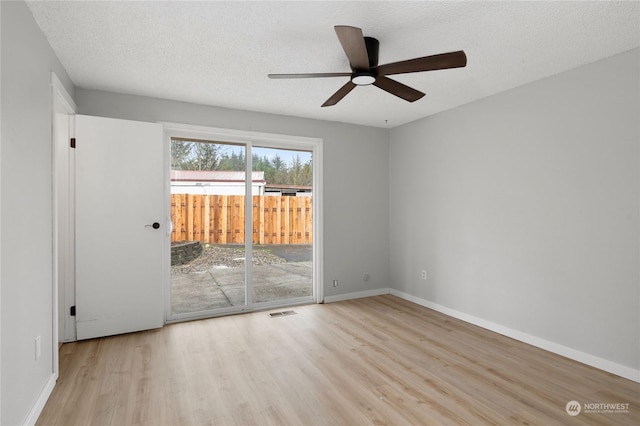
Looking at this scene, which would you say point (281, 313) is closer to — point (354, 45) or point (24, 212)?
point (24, 212)

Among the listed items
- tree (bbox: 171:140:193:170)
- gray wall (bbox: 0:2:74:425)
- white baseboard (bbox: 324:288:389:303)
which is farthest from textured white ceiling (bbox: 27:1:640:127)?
white baseboard (bbox: 324:288:389:303)

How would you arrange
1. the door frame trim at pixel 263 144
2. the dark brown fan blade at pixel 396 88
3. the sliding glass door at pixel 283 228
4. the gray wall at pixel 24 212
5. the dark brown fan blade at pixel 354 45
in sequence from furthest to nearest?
the sliding glass door at pixel 283 228 → the door frame trim at pixel 263 144 → the dark brown fan blade at pixel 396 88 → the dark brown fan blade at pixel 354 45 → the gray wall at pixel 24 212

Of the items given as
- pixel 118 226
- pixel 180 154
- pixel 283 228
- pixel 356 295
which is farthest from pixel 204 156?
pixel 356 295

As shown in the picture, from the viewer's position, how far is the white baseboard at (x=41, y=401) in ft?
6.23

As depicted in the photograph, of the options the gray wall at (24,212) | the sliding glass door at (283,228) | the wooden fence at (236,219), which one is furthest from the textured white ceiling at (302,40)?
the wooden fence at (236,219)

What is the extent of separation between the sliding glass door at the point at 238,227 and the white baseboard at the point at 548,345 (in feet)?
5.76

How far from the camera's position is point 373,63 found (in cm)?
231

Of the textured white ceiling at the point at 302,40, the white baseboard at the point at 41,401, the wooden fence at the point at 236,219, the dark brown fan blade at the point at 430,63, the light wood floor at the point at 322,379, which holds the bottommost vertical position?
the light wood floor at the point at 322,379

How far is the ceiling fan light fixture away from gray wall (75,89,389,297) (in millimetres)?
1969

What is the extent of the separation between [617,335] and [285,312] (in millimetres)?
3082

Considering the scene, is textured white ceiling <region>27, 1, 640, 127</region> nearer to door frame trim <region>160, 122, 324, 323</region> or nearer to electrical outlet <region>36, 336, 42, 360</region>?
door frame trim <region>160, 122, 324, 323</region>

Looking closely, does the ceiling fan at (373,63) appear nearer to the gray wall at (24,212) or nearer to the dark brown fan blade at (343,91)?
the dark brown fan blade at (343,91)

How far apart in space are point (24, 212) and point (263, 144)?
2.65 meters

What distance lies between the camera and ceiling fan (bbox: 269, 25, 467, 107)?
1887mm
